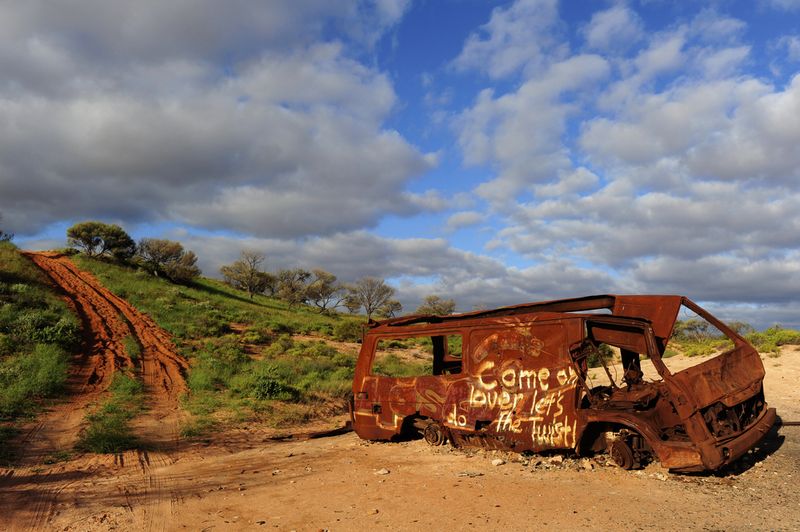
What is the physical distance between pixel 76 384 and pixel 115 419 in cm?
360

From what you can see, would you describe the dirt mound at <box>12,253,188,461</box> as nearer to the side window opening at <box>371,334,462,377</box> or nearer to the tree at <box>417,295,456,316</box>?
the side window opening at <box>371,334,462,377</box>

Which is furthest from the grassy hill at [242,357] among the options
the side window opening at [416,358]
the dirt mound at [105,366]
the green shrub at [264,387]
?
the side window opening at [416,358]

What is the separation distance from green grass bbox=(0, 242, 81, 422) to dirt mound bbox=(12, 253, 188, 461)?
0.47 m

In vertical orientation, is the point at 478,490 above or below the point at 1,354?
below

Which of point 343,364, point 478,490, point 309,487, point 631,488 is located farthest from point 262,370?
point 631,488

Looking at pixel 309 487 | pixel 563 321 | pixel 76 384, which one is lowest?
pixel 309 487

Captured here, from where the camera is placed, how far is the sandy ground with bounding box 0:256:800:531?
16.5 ft

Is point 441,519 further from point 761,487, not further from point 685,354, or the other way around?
point 685,354

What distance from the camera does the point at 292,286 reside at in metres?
51.8

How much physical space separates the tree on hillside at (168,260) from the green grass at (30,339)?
42.7ft

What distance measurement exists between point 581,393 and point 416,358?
55.3 feet

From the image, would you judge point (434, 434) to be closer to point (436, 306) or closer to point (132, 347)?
point (132, 347)

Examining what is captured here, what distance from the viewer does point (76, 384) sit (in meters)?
13.0

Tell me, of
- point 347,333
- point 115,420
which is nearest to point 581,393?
point 115,420
